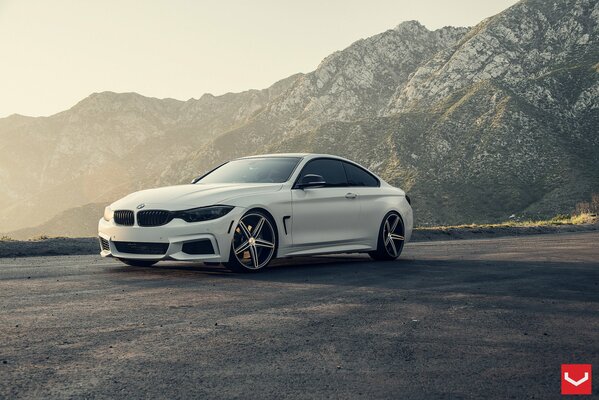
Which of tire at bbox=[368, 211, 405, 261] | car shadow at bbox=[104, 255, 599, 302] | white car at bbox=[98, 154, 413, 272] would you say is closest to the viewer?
car shadow at bbox=[104, 255, 599, 302]

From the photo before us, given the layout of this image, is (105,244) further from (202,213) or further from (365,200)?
(365,200)

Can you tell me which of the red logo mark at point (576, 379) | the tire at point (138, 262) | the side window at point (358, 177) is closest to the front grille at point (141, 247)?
the tire at point (138, 262)

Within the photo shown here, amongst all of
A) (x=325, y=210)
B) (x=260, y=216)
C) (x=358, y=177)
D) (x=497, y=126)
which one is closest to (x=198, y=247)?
(x=260, y=216)

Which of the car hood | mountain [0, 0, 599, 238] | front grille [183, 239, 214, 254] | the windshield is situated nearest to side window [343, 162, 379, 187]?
→ the windshield

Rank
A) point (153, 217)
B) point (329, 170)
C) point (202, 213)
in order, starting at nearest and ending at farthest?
point (202, 213) < point (153, 217) < point (329, 170)

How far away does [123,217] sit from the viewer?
9766 mm

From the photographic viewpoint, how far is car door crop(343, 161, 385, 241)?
37.3 ft

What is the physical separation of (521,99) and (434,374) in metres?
84.5

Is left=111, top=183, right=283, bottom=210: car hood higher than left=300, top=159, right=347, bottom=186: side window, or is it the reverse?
left=300, top=159, right=347, bottom=186: side window

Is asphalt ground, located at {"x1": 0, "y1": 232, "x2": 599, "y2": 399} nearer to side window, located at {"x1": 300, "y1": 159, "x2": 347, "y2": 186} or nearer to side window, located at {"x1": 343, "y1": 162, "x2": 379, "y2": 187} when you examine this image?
side window, located at {"x1": 300, "y1": 159, "x2": 347, "y2": 186}

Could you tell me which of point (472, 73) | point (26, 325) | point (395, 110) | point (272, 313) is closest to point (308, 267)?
point (272, 313)

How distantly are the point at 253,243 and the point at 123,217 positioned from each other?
180 centimetres

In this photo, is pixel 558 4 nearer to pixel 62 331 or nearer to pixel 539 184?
pixel 539 184

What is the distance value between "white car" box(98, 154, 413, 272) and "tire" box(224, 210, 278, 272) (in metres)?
0.01
